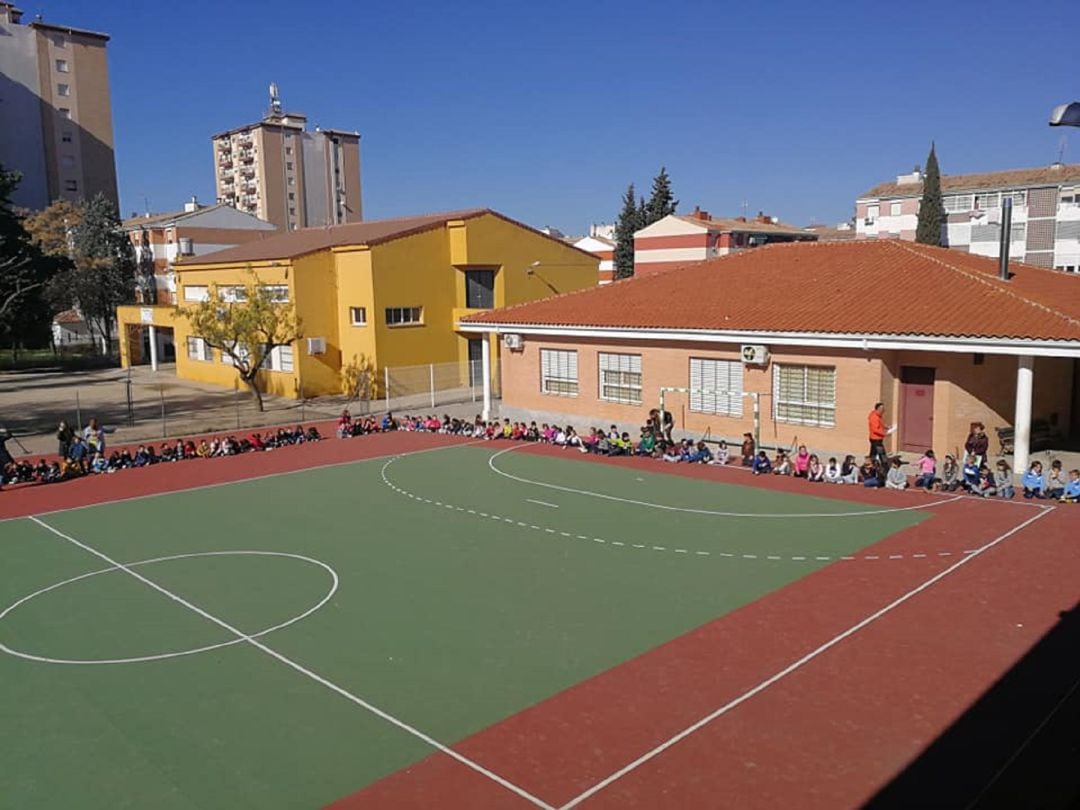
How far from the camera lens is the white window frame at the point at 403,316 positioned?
118ft

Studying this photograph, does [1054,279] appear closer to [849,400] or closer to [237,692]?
[849,400]

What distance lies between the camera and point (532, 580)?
1327 cm

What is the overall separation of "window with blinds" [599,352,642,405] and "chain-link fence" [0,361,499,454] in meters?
7.01

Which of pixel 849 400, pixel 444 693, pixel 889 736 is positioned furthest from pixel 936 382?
pixel 444 693

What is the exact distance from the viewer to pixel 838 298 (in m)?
22.4

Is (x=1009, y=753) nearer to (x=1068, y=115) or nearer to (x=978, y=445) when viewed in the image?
(x=1068, y=115)

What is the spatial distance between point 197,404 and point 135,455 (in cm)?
1186

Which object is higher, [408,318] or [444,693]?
[408,318]

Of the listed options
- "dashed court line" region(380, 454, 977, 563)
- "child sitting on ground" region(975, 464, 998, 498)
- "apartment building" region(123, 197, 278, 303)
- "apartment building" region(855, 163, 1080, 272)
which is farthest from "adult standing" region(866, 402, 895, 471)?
"apartment building" region(123, 197, 278, 303)

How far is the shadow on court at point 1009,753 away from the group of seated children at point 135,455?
20.9m

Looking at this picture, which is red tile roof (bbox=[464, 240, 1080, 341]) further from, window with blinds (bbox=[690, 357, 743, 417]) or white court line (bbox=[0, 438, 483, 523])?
white court line (bbox=[0, 438, 483, 523])

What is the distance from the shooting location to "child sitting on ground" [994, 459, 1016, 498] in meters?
17.0

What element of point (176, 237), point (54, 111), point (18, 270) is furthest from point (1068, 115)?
point (54, 111)

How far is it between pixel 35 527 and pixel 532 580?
10.7 meters
